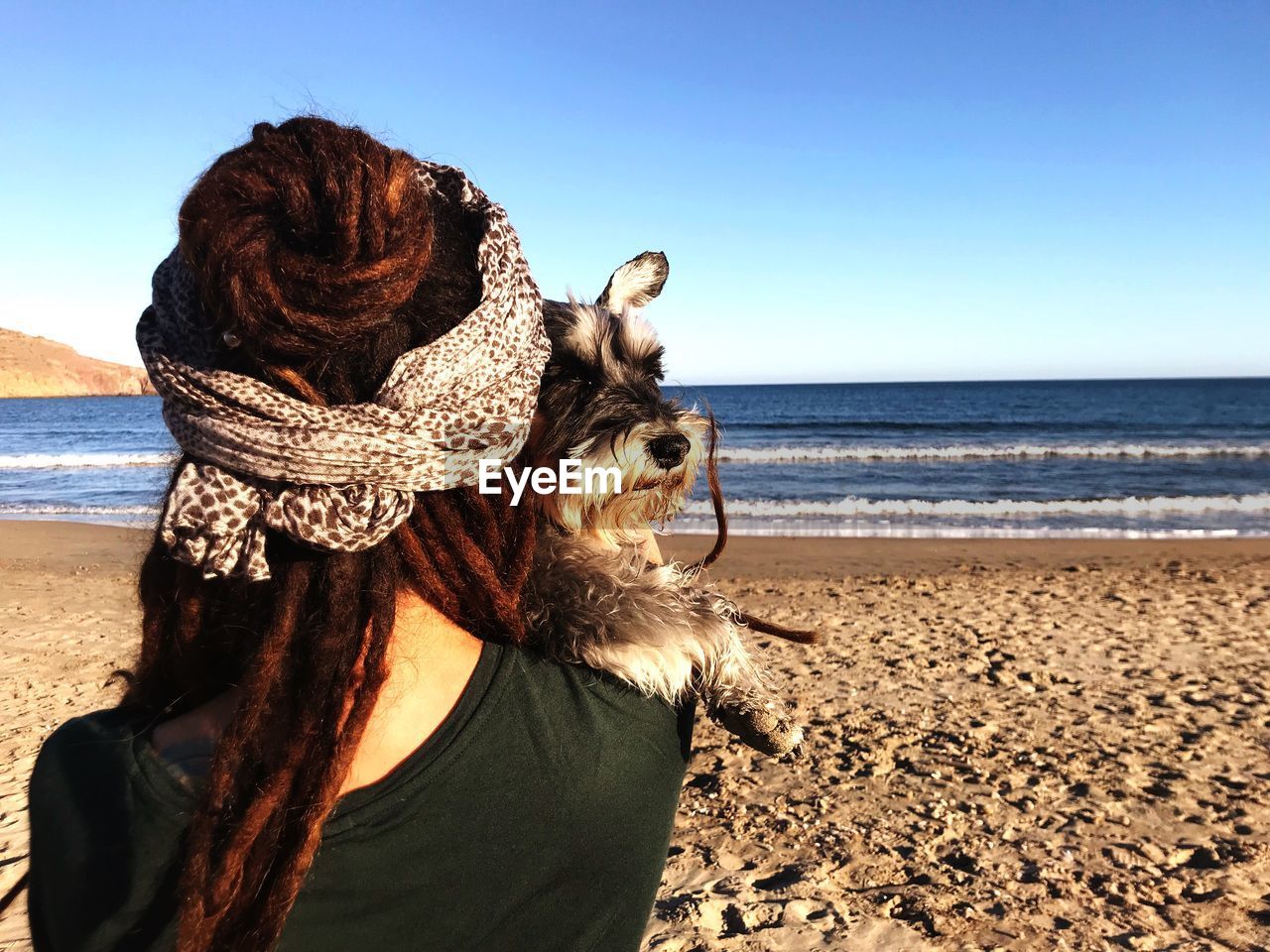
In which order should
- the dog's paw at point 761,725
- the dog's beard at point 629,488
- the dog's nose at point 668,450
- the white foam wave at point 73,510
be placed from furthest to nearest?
1. the white foam wave at point 73,510
2. the dog's nose at point 668,450
3. the dog's beard at point 629,488
4. the dog's paw at point 761,725

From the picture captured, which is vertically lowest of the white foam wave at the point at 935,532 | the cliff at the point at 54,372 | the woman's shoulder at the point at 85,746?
the white foam wave at the point at 935,532

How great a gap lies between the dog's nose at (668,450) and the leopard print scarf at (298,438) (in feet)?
4.95

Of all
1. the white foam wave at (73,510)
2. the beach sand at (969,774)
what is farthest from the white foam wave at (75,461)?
the beach sand at (969,774)

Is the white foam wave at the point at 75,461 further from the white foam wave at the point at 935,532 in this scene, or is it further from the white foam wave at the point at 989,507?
the white foam wave at the point at 935,532

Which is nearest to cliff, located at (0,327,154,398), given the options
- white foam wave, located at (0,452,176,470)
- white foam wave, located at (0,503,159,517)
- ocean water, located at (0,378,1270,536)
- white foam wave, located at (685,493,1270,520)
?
ocean water, located at (0,378,1270,536)

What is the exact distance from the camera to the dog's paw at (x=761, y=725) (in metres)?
2.38

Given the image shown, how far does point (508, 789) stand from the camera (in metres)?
1.29

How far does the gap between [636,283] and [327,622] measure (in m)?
2.11

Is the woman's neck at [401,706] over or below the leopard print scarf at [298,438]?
below

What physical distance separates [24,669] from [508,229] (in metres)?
9.09

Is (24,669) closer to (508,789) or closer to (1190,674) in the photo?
(508,789)

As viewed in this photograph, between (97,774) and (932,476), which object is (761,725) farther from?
(932,476)

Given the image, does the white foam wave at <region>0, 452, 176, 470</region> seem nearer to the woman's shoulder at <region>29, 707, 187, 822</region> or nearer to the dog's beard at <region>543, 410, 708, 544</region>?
the dog's beard at <region>543, 410, 708, 544</region>

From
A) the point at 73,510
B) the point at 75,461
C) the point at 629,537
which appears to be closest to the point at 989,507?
the point at 629,537
